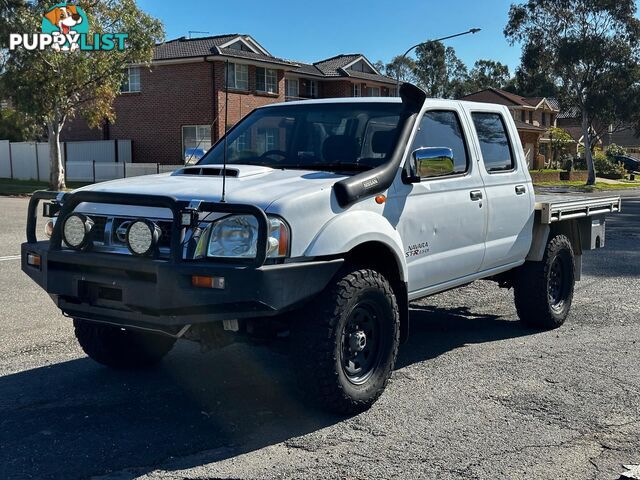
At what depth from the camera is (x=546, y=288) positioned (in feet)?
23.2

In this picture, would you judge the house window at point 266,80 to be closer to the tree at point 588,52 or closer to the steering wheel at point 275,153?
the tree at point 588,52

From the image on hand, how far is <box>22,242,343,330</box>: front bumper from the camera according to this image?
13.1 ft

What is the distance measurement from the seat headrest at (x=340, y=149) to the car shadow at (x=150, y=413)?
1662 millimetres

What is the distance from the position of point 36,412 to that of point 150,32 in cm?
2403

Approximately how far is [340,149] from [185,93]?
32119 mm

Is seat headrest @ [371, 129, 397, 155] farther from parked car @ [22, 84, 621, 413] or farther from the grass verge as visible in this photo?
the grass verge

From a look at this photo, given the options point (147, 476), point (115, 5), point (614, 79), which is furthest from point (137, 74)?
point (147, 476)

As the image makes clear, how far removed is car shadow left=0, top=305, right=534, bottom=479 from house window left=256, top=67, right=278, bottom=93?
3298cm

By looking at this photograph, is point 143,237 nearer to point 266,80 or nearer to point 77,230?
point 77,230

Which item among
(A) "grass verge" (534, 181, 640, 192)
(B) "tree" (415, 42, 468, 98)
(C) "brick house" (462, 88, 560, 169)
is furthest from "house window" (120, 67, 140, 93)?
(B) "tree" (415, 42, 468, 98)

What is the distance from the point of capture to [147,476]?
12.4ft

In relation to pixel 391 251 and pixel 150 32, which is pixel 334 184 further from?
pixel 150 32

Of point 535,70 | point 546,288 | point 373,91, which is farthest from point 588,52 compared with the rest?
point 546,288

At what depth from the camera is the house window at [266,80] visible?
3806 cm
